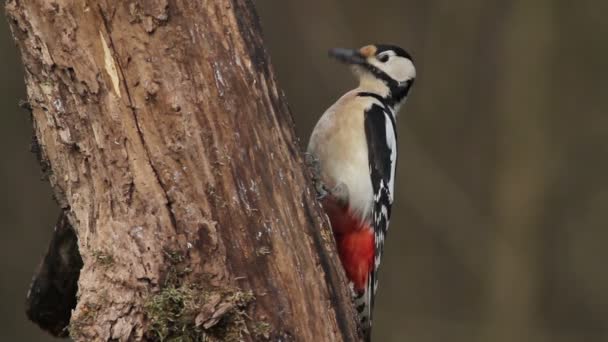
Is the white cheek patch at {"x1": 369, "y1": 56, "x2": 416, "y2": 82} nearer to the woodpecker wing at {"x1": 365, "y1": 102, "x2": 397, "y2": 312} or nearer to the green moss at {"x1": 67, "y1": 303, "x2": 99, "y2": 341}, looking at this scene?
the woodpecker wing at {"x1": 365, "y1": 102, "x2": 397, "y2": 312}


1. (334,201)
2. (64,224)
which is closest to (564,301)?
(334,201)

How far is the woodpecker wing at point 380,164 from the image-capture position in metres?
4.02

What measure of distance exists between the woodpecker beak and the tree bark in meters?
1.88

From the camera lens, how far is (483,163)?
26.3 feet

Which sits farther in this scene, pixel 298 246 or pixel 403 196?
pixel 403 196

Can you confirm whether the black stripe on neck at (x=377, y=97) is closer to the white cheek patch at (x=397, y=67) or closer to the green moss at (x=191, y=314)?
the white cheek patch at (x=397, y=67)

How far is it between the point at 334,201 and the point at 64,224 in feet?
3.77

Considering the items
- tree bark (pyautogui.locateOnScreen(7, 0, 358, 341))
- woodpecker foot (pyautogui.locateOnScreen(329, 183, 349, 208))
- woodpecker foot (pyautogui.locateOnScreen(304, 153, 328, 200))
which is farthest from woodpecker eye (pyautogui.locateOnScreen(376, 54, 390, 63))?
tree bark (pyautogui.locateOnScreen(7, 0, 358, 341))

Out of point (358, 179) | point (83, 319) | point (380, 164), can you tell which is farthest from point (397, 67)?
point (83, 319)

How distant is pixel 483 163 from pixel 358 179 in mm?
4219

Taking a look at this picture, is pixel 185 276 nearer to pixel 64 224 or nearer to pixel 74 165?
pixel 74 165

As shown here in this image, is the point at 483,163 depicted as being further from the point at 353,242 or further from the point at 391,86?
the point at 353,242

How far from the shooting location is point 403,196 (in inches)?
305

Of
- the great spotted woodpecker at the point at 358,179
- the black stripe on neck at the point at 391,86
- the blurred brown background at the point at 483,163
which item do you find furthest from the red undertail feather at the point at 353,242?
the blurred brown background at the point at 483,163
